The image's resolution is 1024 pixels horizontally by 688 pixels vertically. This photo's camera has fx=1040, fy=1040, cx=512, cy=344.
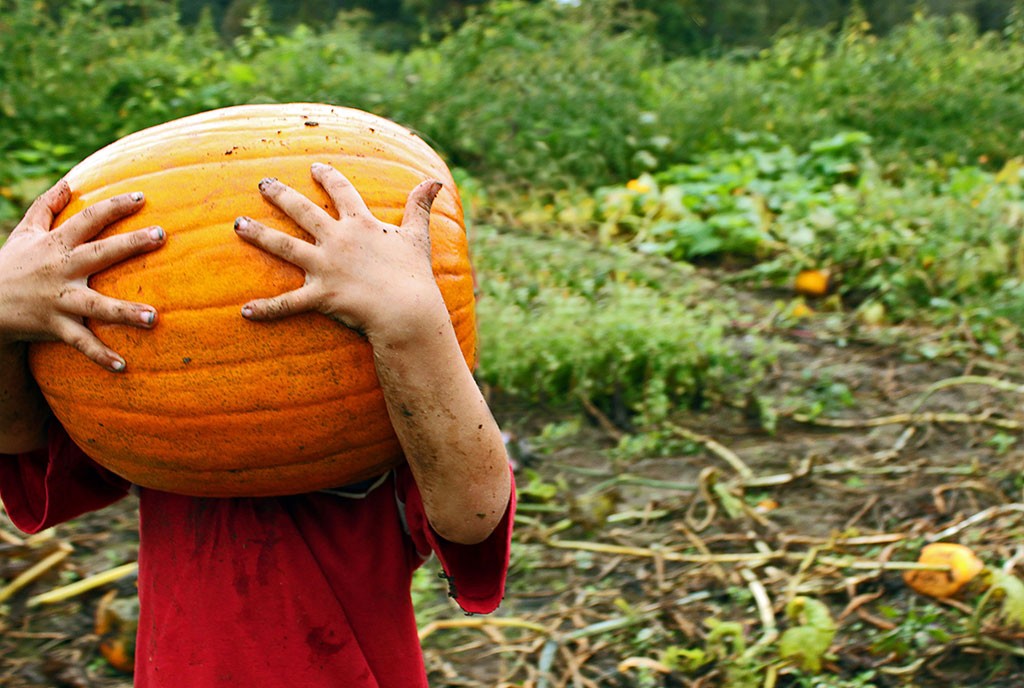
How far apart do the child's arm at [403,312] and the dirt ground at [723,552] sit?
5.26 feet

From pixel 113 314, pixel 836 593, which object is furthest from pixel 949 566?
pixel 113 314

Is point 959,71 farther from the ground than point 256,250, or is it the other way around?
point 256,250

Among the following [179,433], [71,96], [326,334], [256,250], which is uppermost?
[256,250]

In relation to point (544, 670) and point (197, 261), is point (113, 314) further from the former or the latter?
point (544, 670)

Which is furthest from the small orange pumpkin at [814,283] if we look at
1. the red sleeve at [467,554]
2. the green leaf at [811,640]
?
the red sleeve at [467,554]

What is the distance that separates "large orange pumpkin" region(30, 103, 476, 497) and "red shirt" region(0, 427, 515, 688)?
Answer: 13cm

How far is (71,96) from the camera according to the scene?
7.22 m

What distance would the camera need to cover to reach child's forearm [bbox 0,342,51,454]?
1581 mm

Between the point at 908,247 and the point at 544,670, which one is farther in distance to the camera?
the point at 908,247

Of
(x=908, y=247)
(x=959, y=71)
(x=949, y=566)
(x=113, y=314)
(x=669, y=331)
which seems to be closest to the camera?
(x=113, y=314)

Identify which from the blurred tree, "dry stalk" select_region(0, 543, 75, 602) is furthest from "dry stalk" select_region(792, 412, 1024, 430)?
the blurred tree

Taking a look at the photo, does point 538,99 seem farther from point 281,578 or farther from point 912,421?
point 281,578

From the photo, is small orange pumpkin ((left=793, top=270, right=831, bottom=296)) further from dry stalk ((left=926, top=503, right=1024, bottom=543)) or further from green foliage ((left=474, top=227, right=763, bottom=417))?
dry stalk ((left=926, top=503, right=1024, bottom=543))

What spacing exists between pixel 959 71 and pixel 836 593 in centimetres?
675
